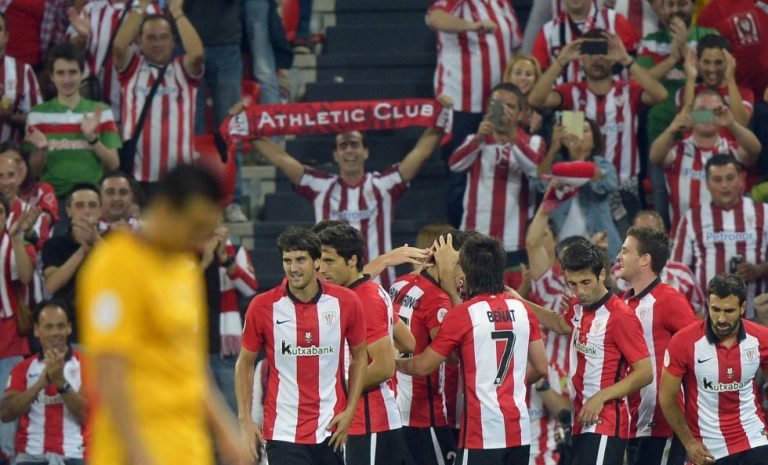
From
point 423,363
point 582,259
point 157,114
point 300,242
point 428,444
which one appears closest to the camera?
point 300,242

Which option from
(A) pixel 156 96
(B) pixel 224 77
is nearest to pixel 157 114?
(A) pixel 156 96

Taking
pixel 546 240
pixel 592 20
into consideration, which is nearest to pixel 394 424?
pixel 546 240

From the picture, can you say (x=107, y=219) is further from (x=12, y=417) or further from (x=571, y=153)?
(x=571, y=153)

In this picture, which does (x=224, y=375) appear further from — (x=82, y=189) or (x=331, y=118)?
(x=331, y=118)

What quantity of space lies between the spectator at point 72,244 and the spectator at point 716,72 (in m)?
4.80

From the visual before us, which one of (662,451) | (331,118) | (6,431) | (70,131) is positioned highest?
(331,118)

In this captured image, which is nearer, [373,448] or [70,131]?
[373,448]

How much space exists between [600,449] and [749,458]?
985mm

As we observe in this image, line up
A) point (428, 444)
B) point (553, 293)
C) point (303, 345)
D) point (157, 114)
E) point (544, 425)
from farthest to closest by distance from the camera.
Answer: point (157, 114) < point (553, 293) < point (544, 425) < point (428, 444) < point (303, 345)

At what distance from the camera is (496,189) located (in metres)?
12.9

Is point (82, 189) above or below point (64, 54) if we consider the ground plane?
below

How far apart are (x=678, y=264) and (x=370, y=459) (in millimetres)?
3445

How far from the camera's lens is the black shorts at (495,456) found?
9.31 m

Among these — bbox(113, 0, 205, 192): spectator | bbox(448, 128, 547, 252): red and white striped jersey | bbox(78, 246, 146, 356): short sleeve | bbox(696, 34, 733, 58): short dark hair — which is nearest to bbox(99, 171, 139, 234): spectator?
bbox(113, 0, 205, 192): spectator
